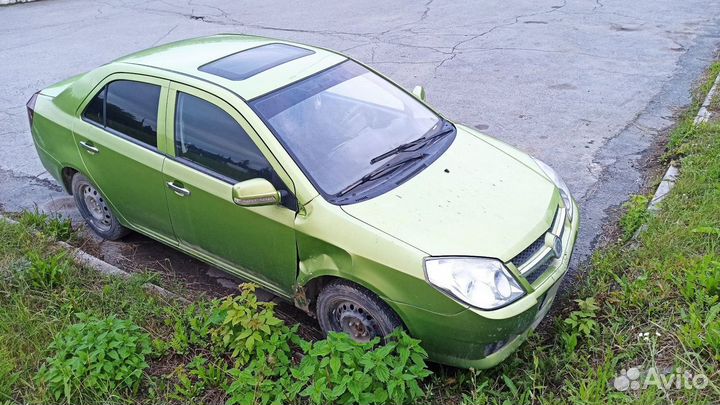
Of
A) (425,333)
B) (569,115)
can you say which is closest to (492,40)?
(569,115)

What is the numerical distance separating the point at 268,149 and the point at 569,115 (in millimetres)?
4599

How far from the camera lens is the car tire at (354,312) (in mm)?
3396

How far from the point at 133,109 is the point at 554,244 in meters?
3.02

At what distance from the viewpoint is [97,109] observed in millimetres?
4625

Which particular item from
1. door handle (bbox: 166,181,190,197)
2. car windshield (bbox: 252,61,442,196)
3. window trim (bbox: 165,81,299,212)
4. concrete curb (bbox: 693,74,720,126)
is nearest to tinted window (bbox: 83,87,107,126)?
window trim (bbox: 165,81,299,212)

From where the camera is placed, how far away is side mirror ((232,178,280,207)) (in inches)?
135

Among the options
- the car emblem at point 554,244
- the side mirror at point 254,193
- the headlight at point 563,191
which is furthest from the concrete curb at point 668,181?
the side mirror at point 254,193

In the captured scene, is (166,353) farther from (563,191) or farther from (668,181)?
(668,181)

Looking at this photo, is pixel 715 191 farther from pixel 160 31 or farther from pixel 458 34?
pixel 160 31

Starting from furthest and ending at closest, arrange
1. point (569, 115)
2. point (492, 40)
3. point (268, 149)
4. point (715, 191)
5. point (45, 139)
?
point (492, 40) → point (569, 115) → point (45, 139) → point (715, 191) → point (268, 149)

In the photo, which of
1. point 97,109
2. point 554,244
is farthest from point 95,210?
point 554,244

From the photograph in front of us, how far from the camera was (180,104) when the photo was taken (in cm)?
403

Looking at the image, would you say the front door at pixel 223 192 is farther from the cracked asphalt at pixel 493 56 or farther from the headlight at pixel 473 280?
the cracked asphalt at pixel 493 56

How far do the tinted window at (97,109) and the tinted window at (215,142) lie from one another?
2.98ft
